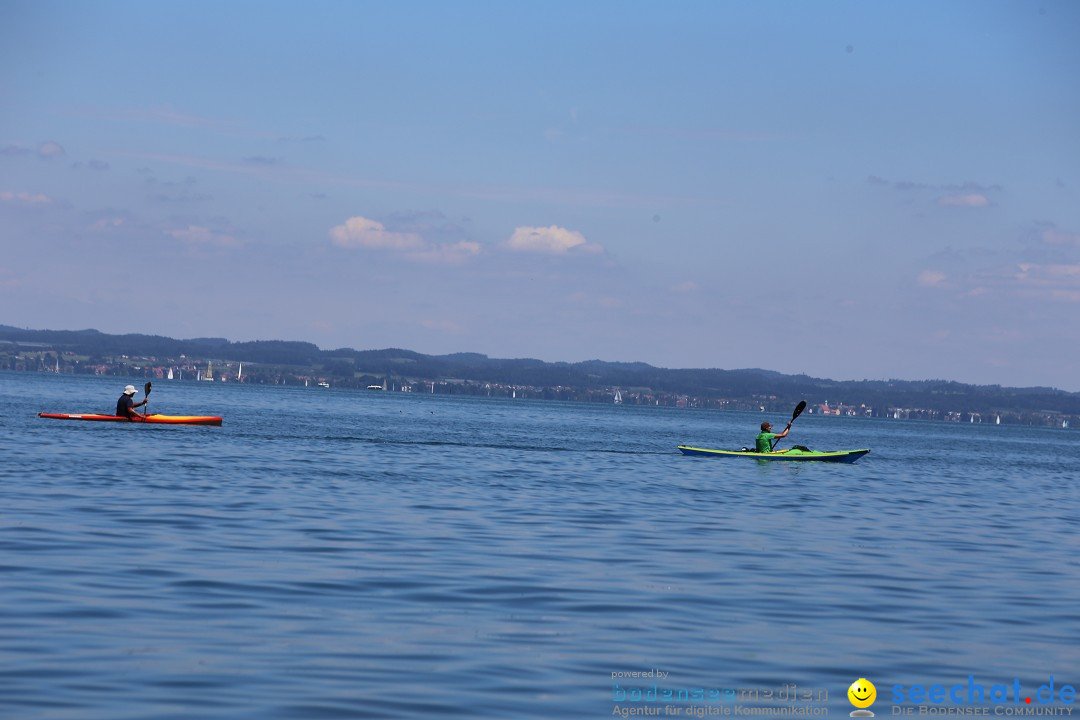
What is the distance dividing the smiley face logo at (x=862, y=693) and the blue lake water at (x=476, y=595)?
0.30 feet

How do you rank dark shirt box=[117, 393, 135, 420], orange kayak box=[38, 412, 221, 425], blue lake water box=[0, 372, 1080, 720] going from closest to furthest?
blue lake water box=[0, 372, 1080, 720]
dark shirt box=[117, 393, 135, 420]
orange kayak box=[38, 412, 221, 425]

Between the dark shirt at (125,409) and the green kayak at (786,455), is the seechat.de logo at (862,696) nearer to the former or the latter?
the green kayak at (786,455)

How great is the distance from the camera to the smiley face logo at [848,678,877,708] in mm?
11359

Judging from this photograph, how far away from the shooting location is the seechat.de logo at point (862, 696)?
11.0m

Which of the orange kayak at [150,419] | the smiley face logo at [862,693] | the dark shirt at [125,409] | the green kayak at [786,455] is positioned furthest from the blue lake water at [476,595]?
the orange kayak at [150,419]

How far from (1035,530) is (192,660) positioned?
21.8m

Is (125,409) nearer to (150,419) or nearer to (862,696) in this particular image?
(150,419)

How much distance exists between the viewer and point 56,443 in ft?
134

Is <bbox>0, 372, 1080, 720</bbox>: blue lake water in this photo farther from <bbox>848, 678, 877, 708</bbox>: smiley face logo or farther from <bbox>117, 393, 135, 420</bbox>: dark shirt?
<bbox>117, 393, 135, 420</bbox>: dark shirt

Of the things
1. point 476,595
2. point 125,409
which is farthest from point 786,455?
point 476,595

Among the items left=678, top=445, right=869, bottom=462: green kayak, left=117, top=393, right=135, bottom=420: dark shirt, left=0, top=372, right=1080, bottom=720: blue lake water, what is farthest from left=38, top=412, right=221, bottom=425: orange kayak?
left=678, top=445, right=869, bottom=462: green kayak

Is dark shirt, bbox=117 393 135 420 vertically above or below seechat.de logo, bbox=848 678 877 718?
above

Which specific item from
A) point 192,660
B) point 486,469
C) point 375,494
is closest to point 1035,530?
point 375,494

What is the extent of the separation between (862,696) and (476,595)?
5.61 metres
